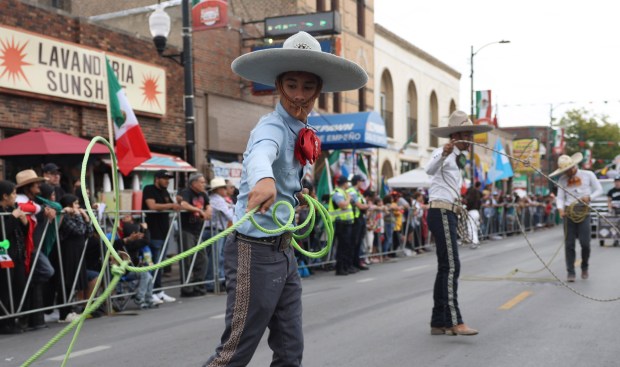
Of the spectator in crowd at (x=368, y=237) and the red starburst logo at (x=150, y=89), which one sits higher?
the red starburst logo at (x=150, y=89)

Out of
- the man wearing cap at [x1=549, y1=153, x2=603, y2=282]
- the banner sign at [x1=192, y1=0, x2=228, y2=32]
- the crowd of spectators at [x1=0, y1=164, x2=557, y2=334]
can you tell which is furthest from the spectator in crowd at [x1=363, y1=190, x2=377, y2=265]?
the banner sign at [x1=192, y1=0, x2=228, y2=32]

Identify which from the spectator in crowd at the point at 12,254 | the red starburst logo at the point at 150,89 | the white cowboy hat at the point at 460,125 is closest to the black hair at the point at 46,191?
the spectator in crowd at the point at 12,254

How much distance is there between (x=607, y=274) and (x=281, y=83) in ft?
34.6

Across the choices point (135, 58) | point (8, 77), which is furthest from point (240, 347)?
point (135, 58)

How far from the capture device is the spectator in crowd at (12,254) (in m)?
8.14

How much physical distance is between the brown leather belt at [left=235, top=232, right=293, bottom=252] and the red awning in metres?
8.82

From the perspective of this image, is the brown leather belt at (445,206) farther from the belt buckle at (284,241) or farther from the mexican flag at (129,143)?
the mexican flag at (129,143)

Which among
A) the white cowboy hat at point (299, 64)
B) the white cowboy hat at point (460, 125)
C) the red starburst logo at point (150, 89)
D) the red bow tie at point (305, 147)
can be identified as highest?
the red starburst logo at point (150, 89)

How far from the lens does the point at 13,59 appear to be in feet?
45.6

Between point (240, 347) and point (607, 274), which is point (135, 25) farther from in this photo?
point (240, 347)

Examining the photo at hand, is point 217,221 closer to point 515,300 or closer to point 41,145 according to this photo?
point 41,145

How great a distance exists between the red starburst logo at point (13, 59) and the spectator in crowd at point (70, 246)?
581 cm

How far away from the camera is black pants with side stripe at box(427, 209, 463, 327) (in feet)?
Result: 22.3

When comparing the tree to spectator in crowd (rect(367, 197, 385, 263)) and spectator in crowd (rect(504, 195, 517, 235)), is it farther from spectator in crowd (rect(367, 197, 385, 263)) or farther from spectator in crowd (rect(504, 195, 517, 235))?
spectator in crowd (rect(367, 197, 385, 263))
